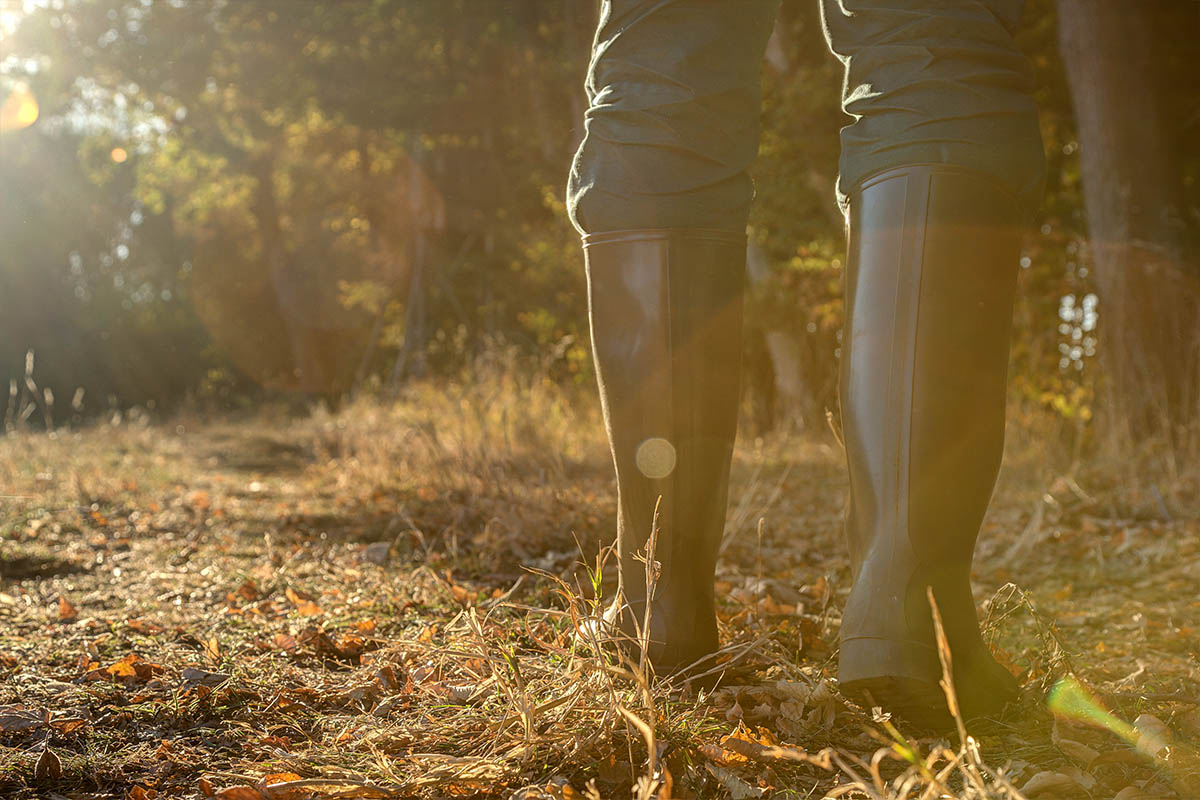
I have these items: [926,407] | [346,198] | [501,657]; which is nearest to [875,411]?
[926,407]

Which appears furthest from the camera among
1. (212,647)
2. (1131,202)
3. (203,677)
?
(1131,202)

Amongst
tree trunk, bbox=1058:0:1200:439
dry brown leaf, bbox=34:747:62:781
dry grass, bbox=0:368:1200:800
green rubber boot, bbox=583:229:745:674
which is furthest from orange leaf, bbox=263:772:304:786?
tree trunk, bbox=1058:0:1200:439

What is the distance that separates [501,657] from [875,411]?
0.66 metres

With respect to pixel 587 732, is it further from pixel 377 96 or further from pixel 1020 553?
pixel 377 96

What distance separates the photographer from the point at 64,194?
81.2 feet

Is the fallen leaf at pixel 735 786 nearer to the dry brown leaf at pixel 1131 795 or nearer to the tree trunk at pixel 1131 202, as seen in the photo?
the dry brown leaf at pixel 1131 795

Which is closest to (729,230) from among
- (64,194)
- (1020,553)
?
(1020,553)

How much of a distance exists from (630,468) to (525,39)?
32.5 ft

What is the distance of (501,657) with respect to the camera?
4.80ft

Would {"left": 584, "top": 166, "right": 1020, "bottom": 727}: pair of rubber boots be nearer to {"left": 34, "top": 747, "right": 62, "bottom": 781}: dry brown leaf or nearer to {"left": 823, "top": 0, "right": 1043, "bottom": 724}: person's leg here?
{"left": 823, "top": 0, "right": 1043, "bottom": 724}: person's leg

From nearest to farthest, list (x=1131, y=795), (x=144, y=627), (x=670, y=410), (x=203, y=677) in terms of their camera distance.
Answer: (x=1131, y=795) → (x=670, y=410) → (x=203, y=677) → (x=144, y=627)

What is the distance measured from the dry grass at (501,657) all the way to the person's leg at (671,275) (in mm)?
143

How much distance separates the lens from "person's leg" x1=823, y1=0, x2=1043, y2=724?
1255 mm

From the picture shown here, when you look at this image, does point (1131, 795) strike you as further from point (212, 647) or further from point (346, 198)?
point (346, 198)
